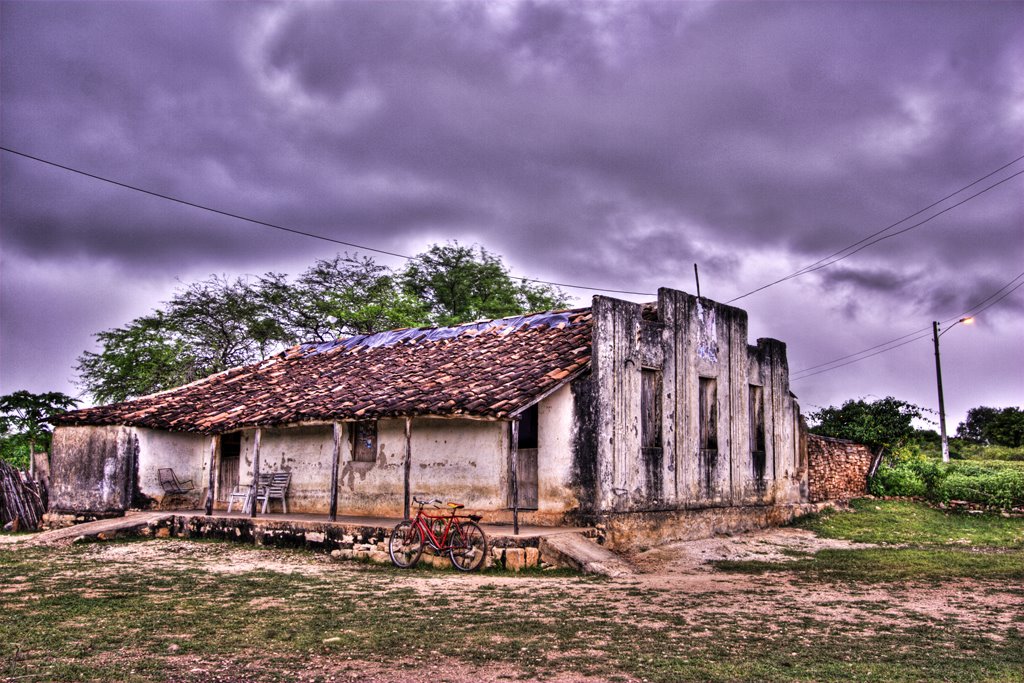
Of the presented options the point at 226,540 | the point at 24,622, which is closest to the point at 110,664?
the point at 24,622

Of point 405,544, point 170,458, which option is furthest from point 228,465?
point 405,544

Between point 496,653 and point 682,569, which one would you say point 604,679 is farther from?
point 682,569

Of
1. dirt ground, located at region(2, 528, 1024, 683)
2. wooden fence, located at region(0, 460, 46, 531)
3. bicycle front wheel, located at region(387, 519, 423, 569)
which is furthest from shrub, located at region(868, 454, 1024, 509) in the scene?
wooden fence, located at region(0, 460, 46, 531)

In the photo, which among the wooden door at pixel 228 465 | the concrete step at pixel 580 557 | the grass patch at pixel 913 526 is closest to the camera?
the concrete step at pixel 580 557

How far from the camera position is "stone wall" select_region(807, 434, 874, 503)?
2031 centimetres

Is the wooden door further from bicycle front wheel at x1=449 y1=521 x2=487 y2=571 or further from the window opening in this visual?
bicycle front wheel at x1=449 y1=521 x2=487 y2=571

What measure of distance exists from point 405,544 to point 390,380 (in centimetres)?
474

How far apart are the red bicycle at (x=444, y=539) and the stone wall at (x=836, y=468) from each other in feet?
35.7

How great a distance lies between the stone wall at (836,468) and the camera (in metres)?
20.3

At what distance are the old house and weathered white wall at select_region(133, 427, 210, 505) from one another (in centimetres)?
3

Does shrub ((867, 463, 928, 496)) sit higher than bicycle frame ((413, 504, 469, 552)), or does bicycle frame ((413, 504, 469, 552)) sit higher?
shrub ((867, 463, 928, 496))

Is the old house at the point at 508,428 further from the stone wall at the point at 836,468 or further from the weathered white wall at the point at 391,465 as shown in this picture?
the stone wall at the point at 836,468

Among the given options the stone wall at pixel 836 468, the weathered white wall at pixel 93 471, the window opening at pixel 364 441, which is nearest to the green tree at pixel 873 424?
the stone wall at pixel 836 468

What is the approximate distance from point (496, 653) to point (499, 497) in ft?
26.9
